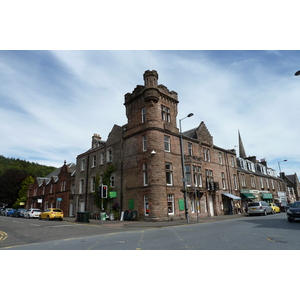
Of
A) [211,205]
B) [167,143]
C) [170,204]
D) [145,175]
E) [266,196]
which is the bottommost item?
[211,205]

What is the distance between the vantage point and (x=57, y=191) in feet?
130

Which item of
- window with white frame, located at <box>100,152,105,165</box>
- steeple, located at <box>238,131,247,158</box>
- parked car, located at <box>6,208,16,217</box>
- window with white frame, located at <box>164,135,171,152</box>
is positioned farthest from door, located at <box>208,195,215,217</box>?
steeple, located at <box>238,131,247,158</box>

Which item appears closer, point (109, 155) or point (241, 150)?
point (109, 155)

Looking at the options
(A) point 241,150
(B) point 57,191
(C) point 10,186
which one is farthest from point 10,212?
(A) point 241,150

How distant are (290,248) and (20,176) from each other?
218ft

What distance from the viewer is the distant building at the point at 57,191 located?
36.0m

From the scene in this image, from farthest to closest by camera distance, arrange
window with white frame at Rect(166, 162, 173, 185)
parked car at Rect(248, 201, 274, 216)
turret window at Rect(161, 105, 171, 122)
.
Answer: parked car at Rect(248, 201, 274, 216)
turret window at Rect(161, 105, 171, 122)
window with white frame at Rect(166, 162, 173, 185)

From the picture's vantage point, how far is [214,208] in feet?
92.5

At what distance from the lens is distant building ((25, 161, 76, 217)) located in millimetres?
36003

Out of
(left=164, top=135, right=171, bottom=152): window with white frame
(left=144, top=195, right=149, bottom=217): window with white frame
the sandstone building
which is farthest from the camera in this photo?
(left=164, top=135, right=171, bottom=152): window with white frame

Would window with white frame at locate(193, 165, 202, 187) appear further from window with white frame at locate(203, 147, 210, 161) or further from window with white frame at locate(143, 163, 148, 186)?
window with white frame at locate(143, 163, 148, 186)

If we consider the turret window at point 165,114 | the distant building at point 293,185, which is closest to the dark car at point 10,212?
the turret window at point 165,114

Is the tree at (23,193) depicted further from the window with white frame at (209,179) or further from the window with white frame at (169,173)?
the window with white frame at (209,179)

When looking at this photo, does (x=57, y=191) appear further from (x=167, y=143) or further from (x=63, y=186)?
(x=167, y=143)
